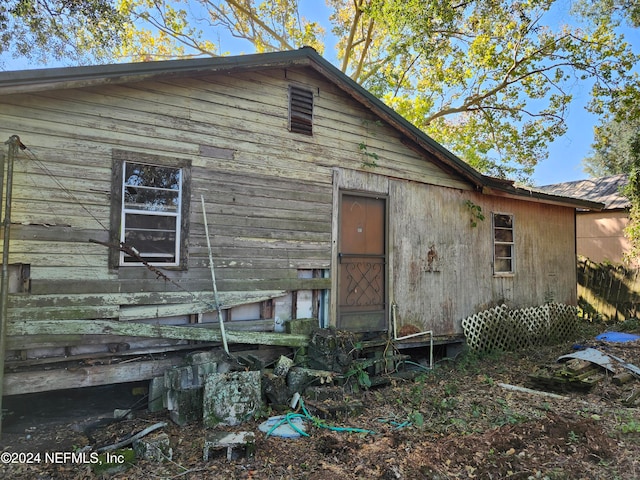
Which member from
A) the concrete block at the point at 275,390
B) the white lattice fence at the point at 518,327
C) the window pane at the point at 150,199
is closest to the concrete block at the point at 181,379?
the concrete block at the point at 275,390

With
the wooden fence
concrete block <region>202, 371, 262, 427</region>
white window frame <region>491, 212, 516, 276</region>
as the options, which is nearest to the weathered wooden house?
concrete block <region>202, 371, 262, 427</region>

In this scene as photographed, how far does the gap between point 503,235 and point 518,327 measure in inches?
87.0

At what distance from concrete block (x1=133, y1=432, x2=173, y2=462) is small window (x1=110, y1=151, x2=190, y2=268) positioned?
214 cm

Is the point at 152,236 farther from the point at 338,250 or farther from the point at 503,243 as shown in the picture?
the point at 503,243

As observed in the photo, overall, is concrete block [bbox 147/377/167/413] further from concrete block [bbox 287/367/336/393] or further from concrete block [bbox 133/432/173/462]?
concrete block [bbox 287/367/336/393]

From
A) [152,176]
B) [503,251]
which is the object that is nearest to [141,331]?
[152,176]

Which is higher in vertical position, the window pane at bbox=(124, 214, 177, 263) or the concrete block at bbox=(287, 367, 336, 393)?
the window pane at bbox=(124, 214, 177, 263)

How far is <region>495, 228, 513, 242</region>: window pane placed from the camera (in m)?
9.75

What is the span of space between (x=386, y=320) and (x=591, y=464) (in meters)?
3.84

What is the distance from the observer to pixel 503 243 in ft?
31.8

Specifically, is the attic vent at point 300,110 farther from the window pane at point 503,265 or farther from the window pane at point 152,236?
the window pane at point 503,265

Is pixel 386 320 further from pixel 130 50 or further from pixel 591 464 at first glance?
pixel 130 50

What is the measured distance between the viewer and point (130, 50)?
61.4 feet

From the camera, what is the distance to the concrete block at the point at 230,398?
184 inches
